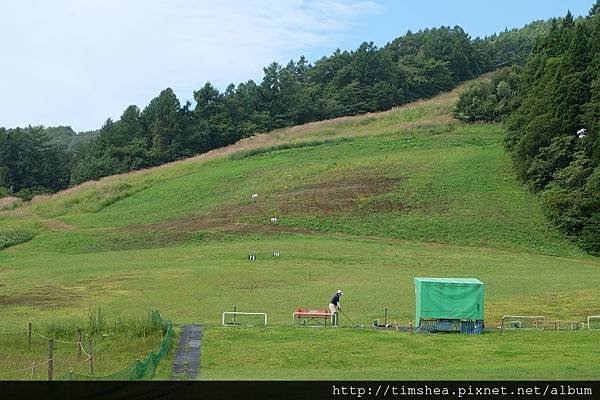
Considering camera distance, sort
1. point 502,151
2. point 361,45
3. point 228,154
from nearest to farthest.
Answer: point 502,151
point 228,154
point 361,45

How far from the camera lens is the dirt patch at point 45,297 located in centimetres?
3722

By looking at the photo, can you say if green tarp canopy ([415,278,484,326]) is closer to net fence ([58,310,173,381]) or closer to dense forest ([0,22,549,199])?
net fence ([58,310,173,381])

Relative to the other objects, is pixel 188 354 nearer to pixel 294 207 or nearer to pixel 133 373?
pixel 133 373

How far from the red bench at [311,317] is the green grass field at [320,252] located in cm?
107

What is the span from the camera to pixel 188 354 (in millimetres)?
24594

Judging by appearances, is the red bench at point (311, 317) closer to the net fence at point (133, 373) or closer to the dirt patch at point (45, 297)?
the net fence at point (133, 373)

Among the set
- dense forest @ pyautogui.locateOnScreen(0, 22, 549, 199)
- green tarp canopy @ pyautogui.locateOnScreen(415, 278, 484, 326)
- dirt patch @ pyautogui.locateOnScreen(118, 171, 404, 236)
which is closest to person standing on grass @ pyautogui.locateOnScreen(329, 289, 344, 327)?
green tarp canopy @ pyautogui.locateOnScreen(415, 278, 484, 326)

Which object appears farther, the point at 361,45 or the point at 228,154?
the point at 361,45

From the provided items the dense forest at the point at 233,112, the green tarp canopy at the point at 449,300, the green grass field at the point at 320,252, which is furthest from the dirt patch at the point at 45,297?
the dense forest at the point at 233,112

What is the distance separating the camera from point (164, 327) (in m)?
28.1

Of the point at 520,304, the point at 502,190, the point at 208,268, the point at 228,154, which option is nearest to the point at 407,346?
the point at 520,304

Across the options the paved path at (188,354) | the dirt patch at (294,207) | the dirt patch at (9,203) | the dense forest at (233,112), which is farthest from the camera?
the dense forest at (233,112)
